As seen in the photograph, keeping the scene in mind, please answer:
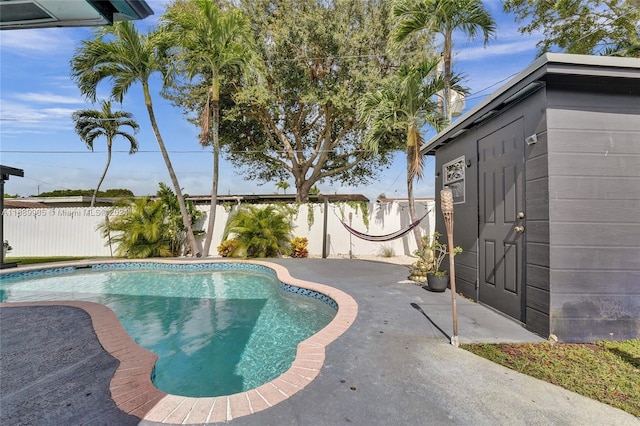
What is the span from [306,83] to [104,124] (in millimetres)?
10078

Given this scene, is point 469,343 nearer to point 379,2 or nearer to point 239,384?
point 239,384

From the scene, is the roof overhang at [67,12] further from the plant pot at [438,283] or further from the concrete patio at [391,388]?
the plant pot at [438,283]

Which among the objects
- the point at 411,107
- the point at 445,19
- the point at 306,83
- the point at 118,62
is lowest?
the point at 411,107

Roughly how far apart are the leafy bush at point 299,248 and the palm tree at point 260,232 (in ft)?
0.66

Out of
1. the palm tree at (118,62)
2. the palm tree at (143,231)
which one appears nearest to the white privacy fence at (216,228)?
the palm tree at (143,231)

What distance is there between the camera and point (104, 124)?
44.0 ft

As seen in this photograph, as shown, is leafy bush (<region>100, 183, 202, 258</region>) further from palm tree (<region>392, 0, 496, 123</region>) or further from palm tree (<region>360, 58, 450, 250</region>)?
palm tree (<region>392, 0, 496, 123</region>)

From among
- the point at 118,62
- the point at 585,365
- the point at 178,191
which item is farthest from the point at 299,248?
the point at 585,365

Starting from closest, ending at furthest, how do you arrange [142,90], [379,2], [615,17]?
[615,17] → [142,90] → [379,2]

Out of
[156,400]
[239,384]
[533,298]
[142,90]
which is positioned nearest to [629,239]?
[533,298]

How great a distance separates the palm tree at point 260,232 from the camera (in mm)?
8688

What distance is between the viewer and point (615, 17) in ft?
22.5

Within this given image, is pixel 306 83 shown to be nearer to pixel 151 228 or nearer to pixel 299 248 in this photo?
pixel 299 248

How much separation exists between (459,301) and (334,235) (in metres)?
5.89
